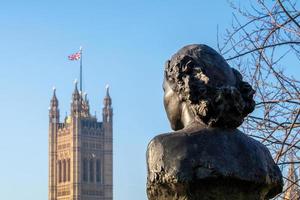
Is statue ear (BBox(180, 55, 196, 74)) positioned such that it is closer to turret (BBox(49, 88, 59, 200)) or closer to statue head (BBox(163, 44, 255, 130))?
statue head (BBox(163, 44, 255, 130))

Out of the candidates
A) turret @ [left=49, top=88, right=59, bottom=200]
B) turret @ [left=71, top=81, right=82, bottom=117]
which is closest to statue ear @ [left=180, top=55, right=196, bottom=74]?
turret @ [left=71, top=81, right=82, bottom=117]

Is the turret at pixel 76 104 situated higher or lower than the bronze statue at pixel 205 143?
higher

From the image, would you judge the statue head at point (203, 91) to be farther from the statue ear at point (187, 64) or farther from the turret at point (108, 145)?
the turret at point (108, 145)

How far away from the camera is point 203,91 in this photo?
1.73 m

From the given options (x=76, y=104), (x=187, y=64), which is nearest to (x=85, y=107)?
(x=76, y=104)

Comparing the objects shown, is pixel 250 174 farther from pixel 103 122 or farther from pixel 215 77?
pixel 103 122

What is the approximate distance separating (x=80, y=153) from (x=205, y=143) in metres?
68.6

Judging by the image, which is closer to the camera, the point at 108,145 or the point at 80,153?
the point at 80,153

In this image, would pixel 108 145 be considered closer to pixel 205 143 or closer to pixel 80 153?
pixel 80 153

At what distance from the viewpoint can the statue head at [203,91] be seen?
5.67 feet

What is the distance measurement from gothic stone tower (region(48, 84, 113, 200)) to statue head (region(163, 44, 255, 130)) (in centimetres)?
→ 6684

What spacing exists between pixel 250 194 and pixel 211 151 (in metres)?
0.14

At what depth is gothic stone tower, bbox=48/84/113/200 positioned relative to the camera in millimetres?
69062

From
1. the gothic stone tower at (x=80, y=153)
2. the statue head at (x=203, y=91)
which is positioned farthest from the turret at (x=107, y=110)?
the statue head at (x=203, y=91)
